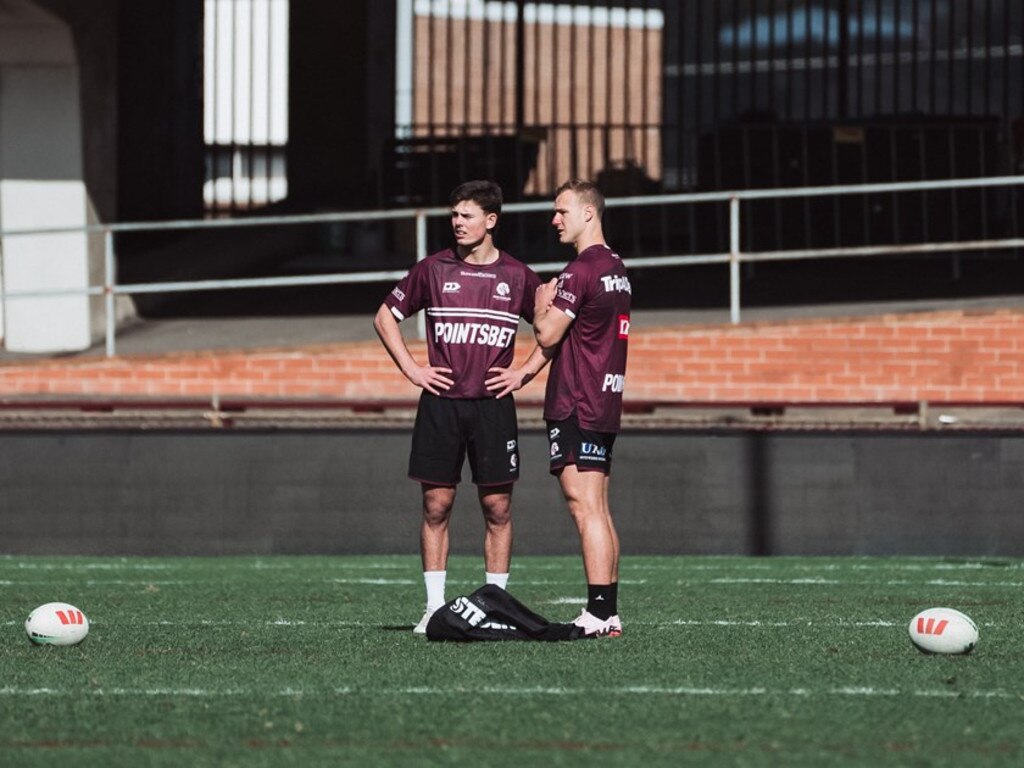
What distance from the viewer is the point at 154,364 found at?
16.0 m

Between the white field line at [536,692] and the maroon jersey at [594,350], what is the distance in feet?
5.48

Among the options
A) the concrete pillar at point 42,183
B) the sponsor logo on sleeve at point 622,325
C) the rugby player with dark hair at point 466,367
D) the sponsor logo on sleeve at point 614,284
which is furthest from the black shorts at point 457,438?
the concrete pillar at point 42,183

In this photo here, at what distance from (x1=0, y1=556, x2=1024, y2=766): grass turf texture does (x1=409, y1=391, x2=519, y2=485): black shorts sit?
72cm

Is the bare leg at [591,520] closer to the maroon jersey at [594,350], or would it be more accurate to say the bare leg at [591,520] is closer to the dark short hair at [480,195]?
the maroon jersey at [594,350]

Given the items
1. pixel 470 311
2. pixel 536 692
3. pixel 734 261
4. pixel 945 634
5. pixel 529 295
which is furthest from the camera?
pixel 734 261

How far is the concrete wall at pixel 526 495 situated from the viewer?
510 inches

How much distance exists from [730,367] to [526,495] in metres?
3.06

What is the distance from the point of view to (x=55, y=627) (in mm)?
7695

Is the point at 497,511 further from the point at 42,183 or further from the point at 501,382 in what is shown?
the point at 42,183

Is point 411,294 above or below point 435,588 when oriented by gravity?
above

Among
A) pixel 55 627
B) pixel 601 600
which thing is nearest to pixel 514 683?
pixel 601 600

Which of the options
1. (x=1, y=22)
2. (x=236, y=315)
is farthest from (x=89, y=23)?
(x=236, y=315)

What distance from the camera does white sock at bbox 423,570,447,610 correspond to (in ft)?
27.2

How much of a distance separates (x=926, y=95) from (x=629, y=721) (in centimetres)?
2933
